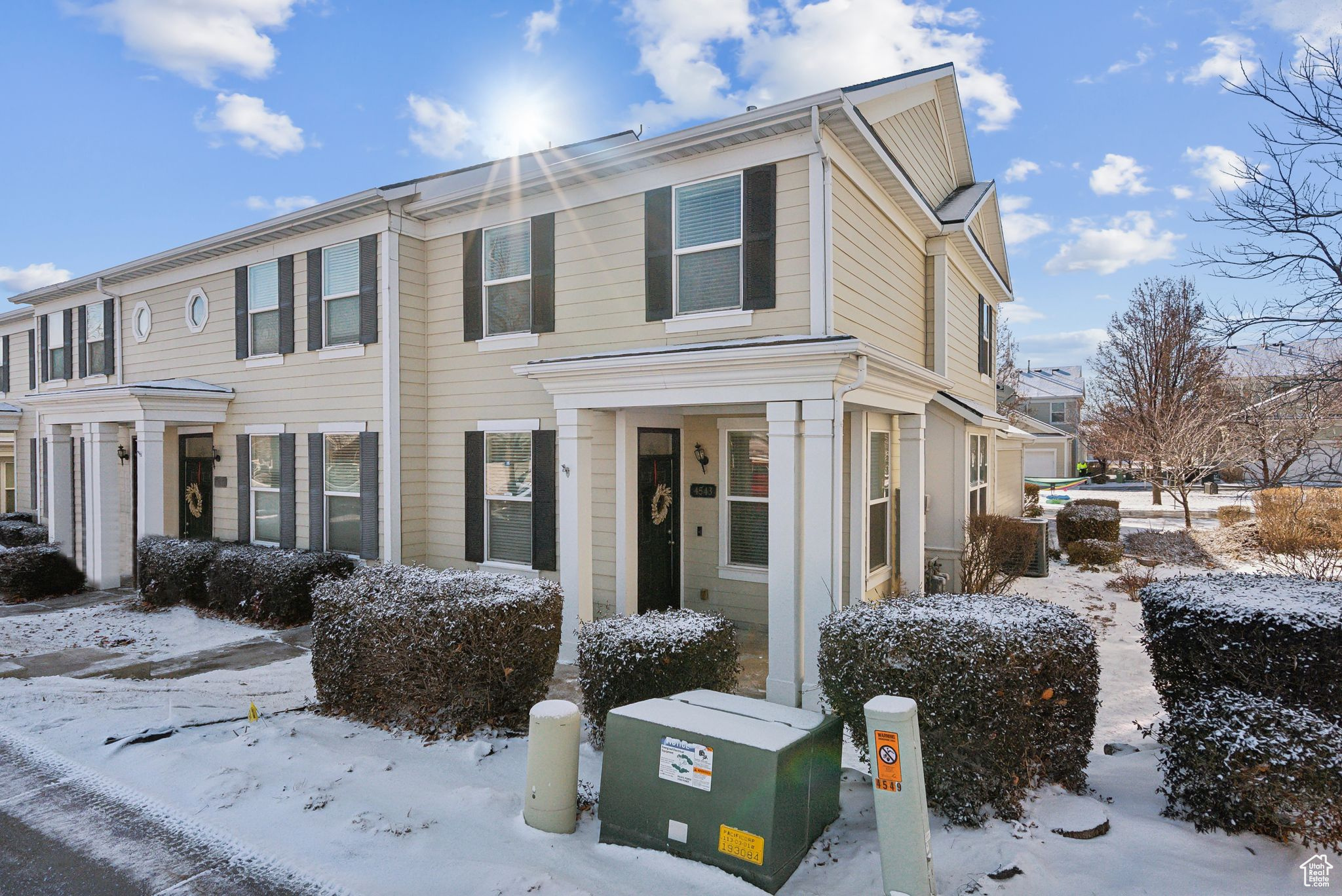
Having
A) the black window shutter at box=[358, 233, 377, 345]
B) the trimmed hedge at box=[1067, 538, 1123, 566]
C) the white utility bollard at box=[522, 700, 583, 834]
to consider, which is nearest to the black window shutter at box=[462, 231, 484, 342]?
the black window shutter at box=[358, 233, 377, 345]

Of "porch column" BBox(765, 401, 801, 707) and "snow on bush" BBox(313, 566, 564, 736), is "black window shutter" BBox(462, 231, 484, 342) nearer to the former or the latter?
"snow on bush" BBox(313, 566, 564, 736)

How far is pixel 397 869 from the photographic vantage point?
3678 mm

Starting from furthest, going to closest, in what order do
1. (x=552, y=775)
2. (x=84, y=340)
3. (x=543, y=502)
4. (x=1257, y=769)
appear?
(x=84, y=340) → (x=543, y=502) → (x=552, y=775) → (x=1257, y=769)

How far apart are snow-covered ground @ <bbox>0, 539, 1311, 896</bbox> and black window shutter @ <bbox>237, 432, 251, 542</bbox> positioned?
16.9 ft

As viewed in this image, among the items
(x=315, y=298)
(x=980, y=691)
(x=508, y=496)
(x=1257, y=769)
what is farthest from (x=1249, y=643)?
A: (x=315, y=298)

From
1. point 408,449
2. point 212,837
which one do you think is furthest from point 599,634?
point 408,449

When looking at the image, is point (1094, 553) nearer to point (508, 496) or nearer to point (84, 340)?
point (508, 496)

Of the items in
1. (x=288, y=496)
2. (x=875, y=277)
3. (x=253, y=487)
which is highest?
(x=875, y=277)

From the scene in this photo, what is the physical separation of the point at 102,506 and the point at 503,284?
8.25 m

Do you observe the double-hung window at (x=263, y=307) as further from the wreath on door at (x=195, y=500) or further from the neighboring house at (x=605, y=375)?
the wreath on door at (x=195, y=500)

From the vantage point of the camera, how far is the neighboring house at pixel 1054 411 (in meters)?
42.2

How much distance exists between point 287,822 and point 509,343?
236 inches

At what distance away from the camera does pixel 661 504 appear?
889 cm

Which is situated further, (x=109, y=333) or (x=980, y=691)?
(x=109, y=333)
